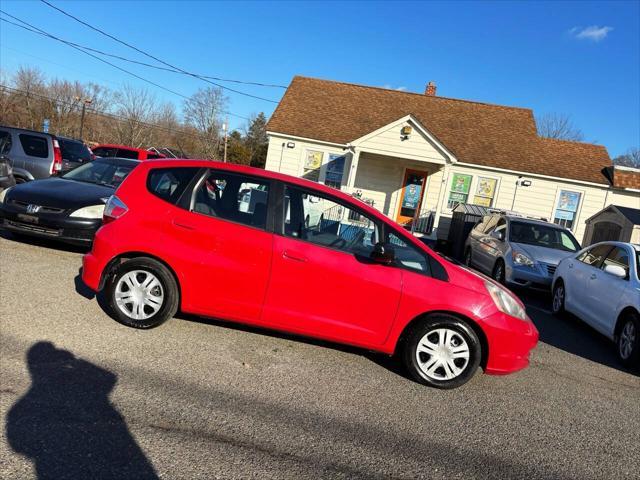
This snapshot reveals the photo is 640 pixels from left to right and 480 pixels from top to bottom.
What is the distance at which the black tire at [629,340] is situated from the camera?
558cm

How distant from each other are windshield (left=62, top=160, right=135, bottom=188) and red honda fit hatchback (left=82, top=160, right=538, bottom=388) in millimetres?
4236

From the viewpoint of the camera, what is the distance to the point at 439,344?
422 centimetres

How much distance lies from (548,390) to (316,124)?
15377mm

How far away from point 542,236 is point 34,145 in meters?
11.9

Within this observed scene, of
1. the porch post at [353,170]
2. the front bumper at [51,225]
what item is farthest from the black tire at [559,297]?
the porch post at [353,170]

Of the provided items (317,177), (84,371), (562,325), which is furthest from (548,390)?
(317,177)

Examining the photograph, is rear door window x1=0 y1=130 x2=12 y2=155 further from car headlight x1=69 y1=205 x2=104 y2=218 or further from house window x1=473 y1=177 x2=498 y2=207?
house window x1=473 y1=177 x2=498 y2=207

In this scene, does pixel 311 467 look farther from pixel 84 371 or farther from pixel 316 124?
pixel 316 124

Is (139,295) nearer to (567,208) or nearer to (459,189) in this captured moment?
(459,189)

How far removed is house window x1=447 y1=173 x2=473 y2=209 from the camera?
694 inches

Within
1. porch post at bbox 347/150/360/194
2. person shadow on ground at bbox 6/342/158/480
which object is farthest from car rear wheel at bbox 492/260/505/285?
person shadow on ground at bbox 6/342/158/480

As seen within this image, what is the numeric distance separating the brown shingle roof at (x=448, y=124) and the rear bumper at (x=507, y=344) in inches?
524

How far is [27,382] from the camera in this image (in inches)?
132

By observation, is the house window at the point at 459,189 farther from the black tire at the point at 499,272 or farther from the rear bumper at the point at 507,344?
the rear bumper at the point at 507,344
